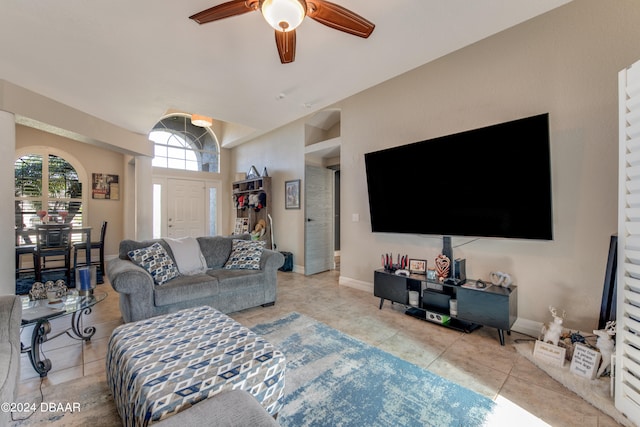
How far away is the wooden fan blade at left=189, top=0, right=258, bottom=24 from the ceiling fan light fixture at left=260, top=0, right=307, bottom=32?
12 cm

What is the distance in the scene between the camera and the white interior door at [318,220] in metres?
4.80

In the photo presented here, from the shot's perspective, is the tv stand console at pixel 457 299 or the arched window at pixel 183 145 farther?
the arched window at pixel 183 145

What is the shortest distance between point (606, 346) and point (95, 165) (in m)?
8.14

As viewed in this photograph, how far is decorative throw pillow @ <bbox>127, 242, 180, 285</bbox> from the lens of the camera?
2.63 m

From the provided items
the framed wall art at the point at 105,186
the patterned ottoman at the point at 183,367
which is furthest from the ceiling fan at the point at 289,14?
the framed wall art at the point at 105,186

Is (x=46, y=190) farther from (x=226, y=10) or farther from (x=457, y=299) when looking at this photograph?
(x=457, y=299)

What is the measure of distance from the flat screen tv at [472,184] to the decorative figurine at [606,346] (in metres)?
0.72

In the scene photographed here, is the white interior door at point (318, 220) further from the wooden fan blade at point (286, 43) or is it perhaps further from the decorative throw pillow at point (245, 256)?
the wooden fan blade at point (286, 43)

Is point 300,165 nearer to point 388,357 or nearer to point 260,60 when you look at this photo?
point 260,60

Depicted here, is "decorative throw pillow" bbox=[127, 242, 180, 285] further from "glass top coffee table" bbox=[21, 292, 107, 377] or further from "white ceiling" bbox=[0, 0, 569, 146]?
"white ceiling" bbox=[0, 0, 569, 146]

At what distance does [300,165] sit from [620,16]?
406 cm

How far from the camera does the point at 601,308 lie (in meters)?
1.98

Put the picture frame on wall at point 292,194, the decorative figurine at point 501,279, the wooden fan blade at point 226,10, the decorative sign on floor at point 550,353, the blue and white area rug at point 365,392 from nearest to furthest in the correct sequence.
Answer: the blue and white area rug at point 365,392 < the wooden fan blade at point 226,10 < the decorative sign on floor at point 550,353 < the decorative figurine at point 501,279 < the picture frame on wall at point 292,194

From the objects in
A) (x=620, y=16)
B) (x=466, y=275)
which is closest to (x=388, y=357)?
(x=466, y=275)
